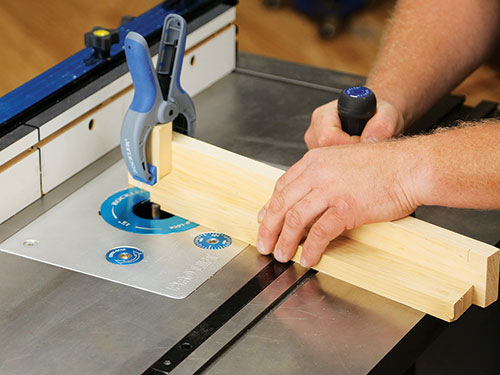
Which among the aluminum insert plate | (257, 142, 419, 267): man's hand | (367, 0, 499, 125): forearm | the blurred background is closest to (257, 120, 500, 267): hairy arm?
(257, 142, 419, 267): man's hand

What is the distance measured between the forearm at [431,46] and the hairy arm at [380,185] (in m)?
0.35

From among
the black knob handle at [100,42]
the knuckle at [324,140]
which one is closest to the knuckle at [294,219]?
the knuckle at [324,140]

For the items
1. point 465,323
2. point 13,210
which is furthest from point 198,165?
point 465,323

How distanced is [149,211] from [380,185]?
43 cm

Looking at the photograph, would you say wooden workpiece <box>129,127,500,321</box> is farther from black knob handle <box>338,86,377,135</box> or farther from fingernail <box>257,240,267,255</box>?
black knob handle <box>338,86,377,135</box>

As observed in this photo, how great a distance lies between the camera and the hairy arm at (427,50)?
1.70 metres

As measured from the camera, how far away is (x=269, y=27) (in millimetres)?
4277

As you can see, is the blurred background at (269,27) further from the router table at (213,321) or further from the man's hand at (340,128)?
→ the router table at (213,321)

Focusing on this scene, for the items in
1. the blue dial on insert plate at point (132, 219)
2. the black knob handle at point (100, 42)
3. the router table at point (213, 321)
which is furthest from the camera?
the black knob handle at point (100, 42)

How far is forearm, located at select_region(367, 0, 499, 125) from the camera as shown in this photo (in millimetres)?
1728

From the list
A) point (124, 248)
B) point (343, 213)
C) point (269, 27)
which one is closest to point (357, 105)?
point (343, 213)

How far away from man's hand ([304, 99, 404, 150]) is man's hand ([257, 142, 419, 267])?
0.14 meters

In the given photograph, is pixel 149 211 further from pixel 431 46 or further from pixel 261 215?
pixel 431 46

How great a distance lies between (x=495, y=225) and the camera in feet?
4.95
